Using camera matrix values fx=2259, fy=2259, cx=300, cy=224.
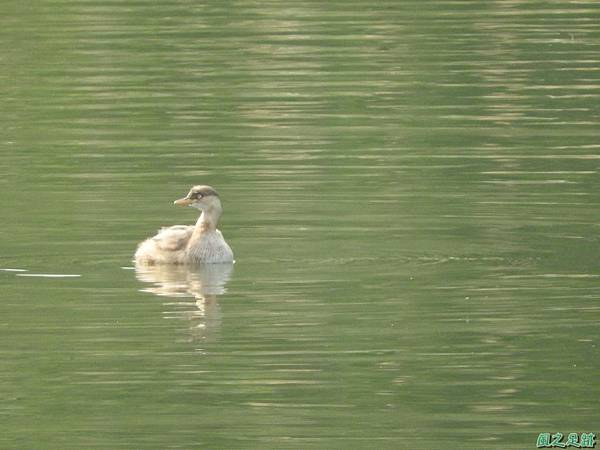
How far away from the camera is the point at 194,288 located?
53.0 feet

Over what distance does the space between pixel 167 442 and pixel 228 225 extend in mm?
6584

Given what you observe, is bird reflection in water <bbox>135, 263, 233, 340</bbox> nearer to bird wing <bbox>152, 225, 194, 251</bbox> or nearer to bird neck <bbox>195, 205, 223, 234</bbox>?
bird wing <bbox>152, 225, 194, 251</bbox>

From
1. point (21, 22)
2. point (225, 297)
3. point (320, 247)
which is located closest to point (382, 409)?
point (225, 297)

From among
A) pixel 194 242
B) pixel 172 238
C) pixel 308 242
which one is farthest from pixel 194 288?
pixel 308 242

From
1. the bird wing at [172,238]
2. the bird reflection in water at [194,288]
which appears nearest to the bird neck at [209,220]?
the bird wing at [172,238]

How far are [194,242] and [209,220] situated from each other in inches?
9.6

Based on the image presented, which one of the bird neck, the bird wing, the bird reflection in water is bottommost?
the bird reflection in water

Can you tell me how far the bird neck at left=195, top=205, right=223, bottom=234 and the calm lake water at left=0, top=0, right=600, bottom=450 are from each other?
292 millimetres

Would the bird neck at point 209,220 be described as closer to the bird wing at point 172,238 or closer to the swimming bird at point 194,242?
the swimming bird at point 194,242

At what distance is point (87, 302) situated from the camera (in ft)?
50.0

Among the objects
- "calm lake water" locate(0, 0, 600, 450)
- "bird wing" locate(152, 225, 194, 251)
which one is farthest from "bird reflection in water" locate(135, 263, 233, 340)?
"bird wing" locate(152, 225, 194, 251)

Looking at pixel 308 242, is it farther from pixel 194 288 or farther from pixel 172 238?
pixel 194 288

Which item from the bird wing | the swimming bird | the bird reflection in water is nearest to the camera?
the bird reflection in water

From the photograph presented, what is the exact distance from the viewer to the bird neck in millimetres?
17094
